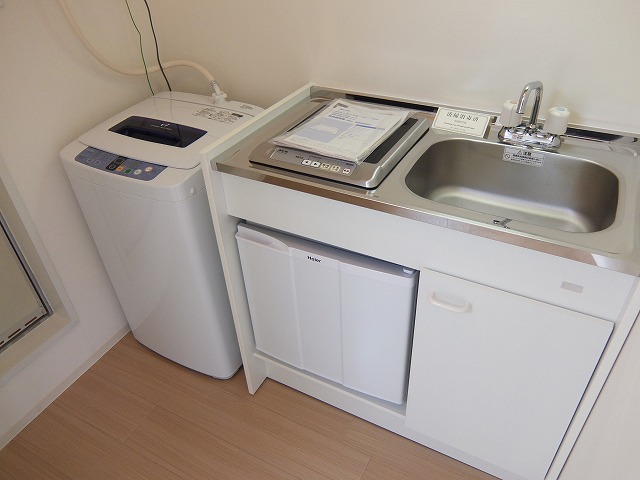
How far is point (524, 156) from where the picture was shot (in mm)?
1309

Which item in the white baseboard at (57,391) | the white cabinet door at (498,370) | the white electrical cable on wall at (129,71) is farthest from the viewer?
the white baseboard at (57,391)

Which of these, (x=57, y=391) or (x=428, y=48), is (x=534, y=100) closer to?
(x=428, y=48)

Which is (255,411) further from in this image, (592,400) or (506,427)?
(592,400)

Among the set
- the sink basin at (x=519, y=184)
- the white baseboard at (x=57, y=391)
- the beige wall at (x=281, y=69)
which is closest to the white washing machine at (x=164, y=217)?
the beige wall at (x=281, y=69)

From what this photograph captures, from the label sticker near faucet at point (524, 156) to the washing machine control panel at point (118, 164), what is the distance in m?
0.96

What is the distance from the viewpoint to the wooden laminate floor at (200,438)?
156 centimetres

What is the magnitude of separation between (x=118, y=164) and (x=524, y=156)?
1145 mm

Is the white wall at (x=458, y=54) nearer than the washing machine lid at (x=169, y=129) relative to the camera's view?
Yes

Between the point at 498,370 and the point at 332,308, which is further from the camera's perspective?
the point at 332,308

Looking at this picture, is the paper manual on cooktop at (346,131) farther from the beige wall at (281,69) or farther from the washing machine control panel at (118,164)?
the washing machine control panel at (118,164)

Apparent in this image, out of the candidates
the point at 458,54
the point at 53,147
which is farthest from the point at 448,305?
the point at 53,147

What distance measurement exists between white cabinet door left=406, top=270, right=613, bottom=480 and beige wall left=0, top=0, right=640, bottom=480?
0.09 meters

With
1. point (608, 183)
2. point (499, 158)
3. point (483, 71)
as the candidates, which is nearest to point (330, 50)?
point (483, 71)

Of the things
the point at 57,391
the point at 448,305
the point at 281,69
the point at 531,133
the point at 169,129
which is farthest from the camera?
the point at 57,391
